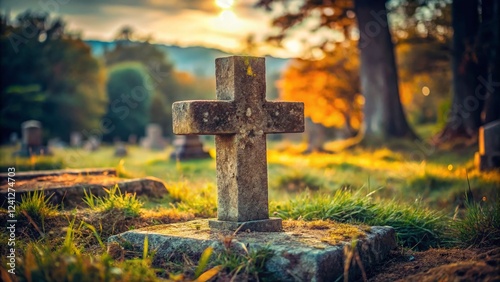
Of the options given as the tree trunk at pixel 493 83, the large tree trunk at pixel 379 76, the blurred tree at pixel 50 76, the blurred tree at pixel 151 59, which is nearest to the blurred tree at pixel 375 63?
the large tree trunk at pixel 379 76

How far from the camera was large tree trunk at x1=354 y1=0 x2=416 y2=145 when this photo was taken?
22.4m

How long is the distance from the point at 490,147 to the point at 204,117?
9290 mm

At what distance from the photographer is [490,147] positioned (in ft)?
45.7

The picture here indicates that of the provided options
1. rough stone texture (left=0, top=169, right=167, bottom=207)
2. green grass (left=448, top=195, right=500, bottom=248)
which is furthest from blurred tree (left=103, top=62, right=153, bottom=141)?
green grass (left=448, top=195, right=500, bottom=248)

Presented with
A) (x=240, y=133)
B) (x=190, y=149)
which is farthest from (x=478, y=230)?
(x=190, y=149)

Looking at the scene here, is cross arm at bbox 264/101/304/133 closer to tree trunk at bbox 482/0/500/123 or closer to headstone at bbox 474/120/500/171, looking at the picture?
headstone at bbox 474/120/500/171

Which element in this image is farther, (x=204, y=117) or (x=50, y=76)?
(x=50, y=76)

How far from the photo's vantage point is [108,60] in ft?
221

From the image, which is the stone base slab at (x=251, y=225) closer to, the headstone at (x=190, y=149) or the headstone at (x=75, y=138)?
the headstone at (x=190, y=149)

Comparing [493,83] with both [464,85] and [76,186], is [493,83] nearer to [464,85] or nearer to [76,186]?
[464,85]

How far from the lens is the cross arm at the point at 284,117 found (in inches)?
281

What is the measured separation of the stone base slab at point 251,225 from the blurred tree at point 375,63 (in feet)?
52.1

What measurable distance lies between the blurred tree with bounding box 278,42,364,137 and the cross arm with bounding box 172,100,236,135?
27732 mm

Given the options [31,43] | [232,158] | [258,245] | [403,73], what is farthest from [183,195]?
[31,43]
